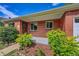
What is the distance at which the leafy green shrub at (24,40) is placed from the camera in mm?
9000

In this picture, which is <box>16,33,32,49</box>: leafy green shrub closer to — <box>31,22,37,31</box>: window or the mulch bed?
the mulch bed

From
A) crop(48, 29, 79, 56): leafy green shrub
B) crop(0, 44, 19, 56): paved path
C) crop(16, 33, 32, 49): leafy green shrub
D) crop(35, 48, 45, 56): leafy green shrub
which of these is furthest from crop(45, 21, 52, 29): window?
crop(0, 44, 19, 56): paved path

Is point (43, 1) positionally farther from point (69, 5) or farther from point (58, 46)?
point (58, 46)

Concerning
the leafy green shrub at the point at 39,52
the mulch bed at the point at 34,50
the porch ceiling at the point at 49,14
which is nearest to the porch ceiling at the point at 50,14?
the porch ceiling at the point at 49,14

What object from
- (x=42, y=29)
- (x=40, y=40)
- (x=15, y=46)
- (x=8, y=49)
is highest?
(x=42, y=29)

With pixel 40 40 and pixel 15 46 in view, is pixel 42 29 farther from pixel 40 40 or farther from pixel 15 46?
pixel 15 46

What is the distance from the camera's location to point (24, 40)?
902 centimetres

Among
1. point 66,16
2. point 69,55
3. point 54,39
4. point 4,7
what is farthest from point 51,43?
point 4,7

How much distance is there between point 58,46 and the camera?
27.7 ft

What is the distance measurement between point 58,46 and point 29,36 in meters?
1.31

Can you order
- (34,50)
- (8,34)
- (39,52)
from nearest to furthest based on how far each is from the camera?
(39,52) → (34,50) → (8,34)

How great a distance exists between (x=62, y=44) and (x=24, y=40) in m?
1.59

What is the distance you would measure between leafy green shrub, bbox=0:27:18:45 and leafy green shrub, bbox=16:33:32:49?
212 mm

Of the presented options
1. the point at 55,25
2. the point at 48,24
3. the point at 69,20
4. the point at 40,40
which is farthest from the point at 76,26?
the point at 40,40
